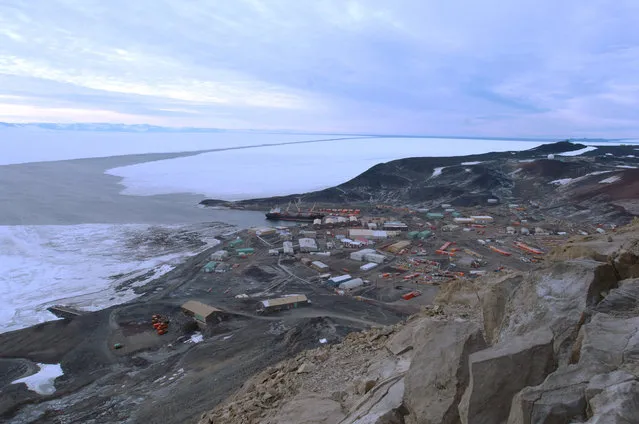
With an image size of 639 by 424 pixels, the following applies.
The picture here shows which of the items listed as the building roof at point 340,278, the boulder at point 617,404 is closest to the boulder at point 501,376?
the boulder at point 617,404

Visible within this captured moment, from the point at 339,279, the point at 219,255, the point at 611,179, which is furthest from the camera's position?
the point at 611,179

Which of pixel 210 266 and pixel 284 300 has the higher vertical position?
pixel 210 266

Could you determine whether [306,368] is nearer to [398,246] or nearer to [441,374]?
[441,374]

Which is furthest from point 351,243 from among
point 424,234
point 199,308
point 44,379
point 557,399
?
point 557,399

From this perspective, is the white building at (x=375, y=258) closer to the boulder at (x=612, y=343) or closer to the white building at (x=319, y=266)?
the white building at (x=319, y=266)

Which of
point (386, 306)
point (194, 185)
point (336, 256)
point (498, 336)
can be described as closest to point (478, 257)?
point (336, 256)

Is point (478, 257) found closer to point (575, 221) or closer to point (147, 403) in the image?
point (575, 221)
